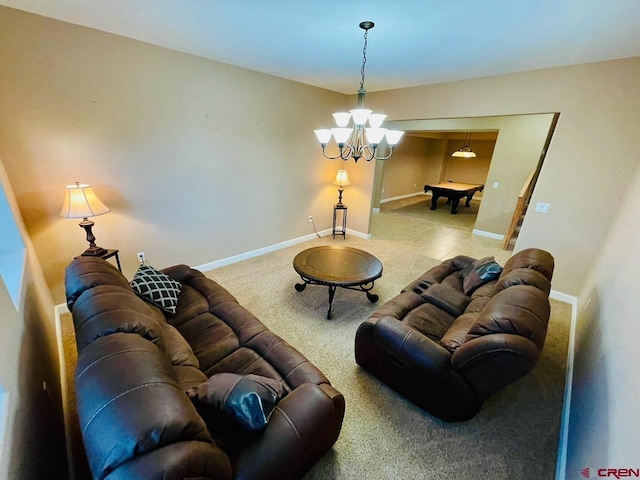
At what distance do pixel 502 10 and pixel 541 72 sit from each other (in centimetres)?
165

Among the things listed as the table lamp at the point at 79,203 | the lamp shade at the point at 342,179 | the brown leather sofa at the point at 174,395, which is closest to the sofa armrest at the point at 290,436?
the brown leather sofa at the point at 174,395

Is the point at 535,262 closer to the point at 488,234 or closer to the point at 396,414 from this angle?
the point at 396,414

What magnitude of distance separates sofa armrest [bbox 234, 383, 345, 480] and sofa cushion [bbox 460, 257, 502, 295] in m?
1.76

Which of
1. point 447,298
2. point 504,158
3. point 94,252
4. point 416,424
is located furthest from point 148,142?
point 504,158

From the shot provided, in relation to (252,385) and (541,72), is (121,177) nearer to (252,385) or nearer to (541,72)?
(252,385)

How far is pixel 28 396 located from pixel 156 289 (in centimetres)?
88

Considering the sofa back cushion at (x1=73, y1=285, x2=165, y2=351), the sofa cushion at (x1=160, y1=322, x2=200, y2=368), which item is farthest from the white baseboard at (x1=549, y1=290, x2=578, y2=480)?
the sofa back cushion at (x1=73, y1=285, x2=165, y2=351)

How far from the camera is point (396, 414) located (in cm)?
178

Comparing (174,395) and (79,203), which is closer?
(174,395)

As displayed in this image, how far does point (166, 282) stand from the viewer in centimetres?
207

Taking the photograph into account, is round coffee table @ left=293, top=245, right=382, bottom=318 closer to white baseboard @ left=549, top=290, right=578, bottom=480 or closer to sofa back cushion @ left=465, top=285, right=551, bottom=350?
sofa back cushion @ left=465, top=285, right=551, bottom=350

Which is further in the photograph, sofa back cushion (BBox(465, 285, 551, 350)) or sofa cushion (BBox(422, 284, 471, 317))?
sofa cushion (BBox(422, 284, 471, 317))

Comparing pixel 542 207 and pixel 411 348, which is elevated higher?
pixel 542 207

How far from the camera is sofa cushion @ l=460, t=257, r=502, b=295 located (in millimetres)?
2385
